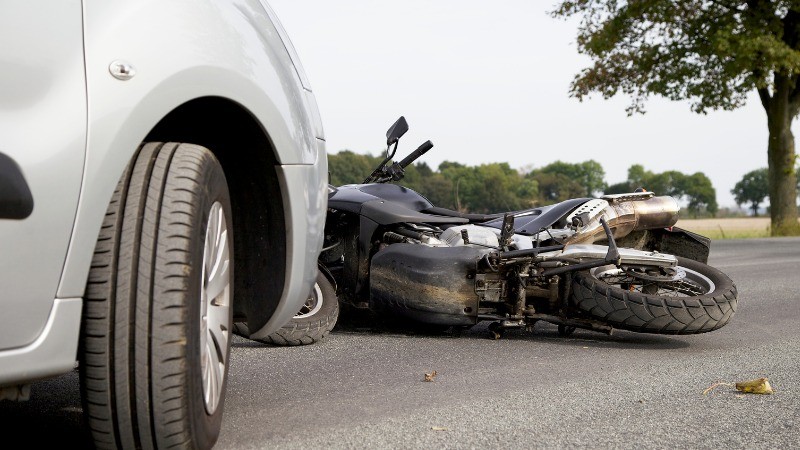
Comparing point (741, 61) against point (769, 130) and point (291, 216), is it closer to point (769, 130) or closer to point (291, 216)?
point (769, 130)

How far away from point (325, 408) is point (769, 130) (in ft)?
82.9

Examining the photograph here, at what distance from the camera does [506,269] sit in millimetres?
5809

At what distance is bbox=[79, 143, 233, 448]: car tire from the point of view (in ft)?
7.93

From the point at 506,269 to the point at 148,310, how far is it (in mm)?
3564

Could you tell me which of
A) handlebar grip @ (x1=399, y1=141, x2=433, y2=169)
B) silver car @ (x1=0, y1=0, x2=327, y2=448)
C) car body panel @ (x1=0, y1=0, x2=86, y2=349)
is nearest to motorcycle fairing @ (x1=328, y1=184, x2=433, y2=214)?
handlebar grip @ (x1=399, y1=141, x2=433, y2=169)

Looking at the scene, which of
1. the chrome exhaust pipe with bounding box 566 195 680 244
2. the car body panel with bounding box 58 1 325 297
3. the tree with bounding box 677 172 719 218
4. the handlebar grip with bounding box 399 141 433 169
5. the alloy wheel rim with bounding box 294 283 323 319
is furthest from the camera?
the tree with bounding box 677 172 719 218

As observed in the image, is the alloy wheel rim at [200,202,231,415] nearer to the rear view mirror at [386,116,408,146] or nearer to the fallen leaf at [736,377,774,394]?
the fallen leaf at [736,377,774,394]

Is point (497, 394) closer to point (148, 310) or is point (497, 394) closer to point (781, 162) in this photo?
point (148, 310)

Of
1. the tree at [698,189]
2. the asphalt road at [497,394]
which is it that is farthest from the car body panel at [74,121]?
the tree at [698,189]

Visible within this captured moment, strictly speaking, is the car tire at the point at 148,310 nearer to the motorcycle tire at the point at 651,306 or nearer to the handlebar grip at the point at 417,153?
the motorcycle tire at the point at 651,306

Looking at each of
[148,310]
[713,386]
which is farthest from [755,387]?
[148,310]

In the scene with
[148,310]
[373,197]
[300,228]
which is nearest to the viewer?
[148,310]

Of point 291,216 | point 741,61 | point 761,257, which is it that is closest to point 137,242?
point 291,216

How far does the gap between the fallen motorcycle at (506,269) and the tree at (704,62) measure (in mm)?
20205
